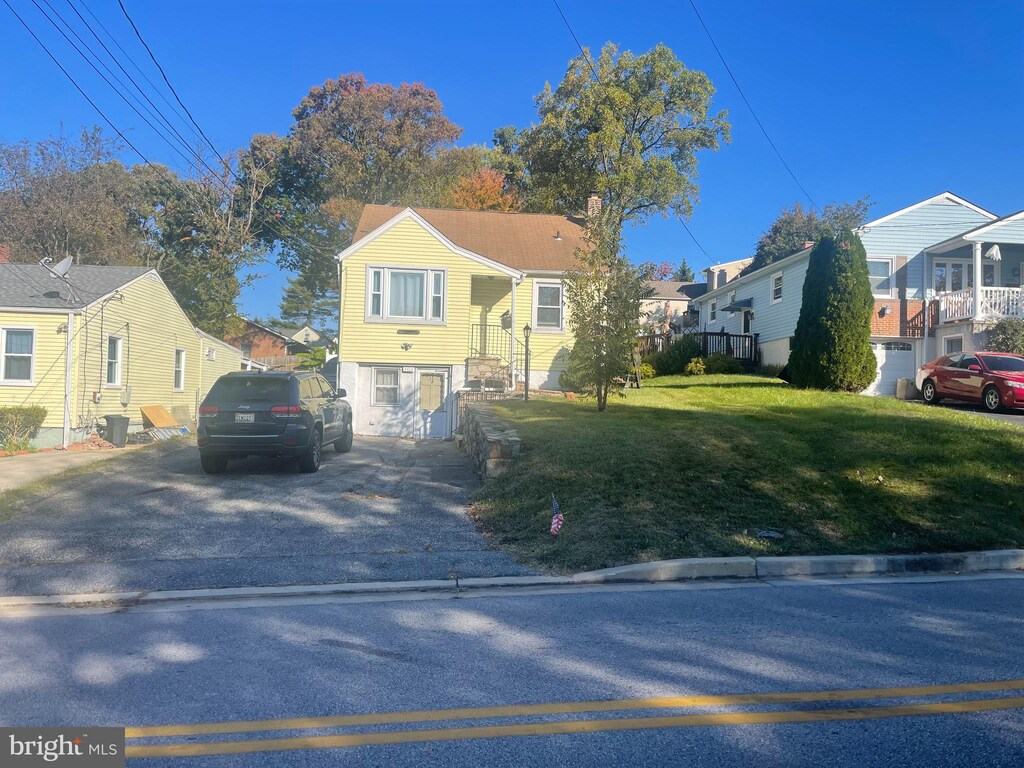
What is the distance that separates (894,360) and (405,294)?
17728 millimetres

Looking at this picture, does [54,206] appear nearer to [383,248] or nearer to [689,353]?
[383,248]

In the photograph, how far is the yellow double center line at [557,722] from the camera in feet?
13.5

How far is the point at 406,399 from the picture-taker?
2284 centimetres

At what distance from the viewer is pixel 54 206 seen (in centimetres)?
3722

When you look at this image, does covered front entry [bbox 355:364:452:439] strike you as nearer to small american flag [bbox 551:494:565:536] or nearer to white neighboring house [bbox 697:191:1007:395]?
white neighboring house [bbox 697:191:1007:395]

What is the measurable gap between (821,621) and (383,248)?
1852 cm

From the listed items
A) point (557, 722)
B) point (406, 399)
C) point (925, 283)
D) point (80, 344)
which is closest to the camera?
point (557, 722)

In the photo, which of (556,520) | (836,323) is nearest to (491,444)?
(556,520)

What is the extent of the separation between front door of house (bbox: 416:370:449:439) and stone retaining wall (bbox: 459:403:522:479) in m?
6.52

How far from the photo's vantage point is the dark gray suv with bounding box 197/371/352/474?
43.5 ft

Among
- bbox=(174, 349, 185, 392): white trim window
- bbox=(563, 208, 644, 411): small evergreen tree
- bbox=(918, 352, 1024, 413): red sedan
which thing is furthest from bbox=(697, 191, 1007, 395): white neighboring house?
bbox=(174, 349, 185, 392): white trim window

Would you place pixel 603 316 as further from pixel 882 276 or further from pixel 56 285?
pixel 882 276

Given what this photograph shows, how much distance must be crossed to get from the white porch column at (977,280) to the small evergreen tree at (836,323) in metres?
6.60

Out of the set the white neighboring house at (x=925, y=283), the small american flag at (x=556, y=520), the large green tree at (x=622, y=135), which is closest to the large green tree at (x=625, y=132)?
the large green tree at (x=622, y=135)
